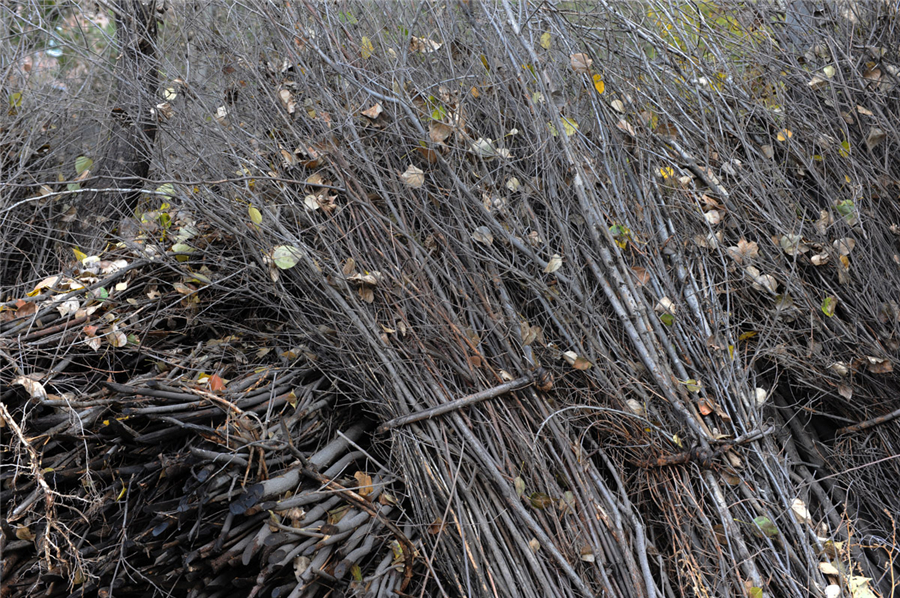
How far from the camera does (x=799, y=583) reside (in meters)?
1.76

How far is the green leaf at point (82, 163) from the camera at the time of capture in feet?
9.82

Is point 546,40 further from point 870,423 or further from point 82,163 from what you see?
point 82,163

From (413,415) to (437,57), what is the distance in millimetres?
1451

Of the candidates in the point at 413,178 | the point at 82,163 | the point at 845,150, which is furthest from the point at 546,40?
the point at 82,163

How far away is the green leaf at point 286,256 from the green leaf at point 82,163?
5.22ft

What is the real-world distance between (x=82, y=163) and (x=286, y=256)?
1643mm

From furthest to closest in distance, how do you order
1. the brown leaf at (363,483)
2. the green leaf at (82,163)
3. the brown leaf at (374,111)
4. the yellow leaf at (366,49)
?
the green leaf at (82,163), the yellow leaf at (366,49), the brown leaf at (374,111), the brown leaf at (363,483)

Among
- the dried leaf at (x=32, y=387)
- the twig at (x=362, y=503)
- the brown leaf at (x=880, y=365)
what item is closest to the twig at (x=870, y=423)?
the brown leaf at (x=880, y=365)

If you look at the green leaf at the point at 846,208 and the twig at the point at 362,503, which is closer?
the twig at the point at 362,503

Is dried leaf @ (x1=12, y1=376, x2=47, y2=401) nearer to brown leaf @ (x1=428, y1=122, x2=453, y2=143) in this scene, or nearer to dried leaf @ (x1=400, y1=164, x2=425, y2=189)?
dried leaf @ (x1=400, y1=164, x2=425, y2=189)

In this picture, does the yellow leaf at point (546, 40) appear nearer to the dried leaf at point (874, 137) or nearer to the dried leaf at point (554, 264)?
the dried leaf at point (554, 264)

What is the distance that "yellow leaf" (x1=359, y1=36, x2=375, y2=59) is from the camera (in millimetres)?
2352

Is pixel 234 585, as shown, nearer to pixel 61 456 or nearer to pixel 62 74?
pixel 61 456

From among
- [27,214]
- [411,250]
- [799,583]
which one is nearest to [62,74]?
[27,214]
